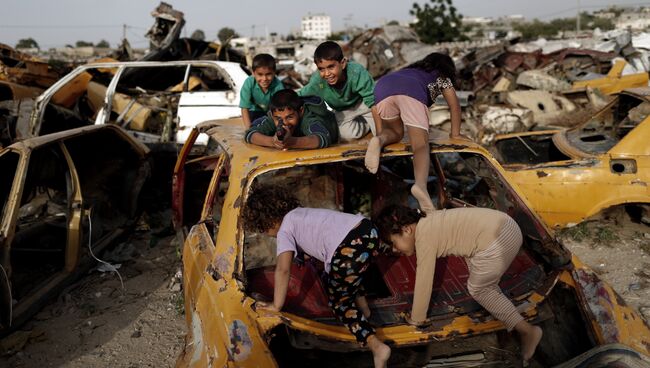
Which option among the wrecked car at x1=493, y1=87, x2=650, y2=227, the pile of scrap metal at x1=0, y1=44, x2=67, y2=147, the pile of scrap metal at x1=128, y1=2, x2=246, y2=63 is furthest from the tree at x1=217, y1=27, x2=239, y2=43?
the wrecked car at x1=493, y1=87, x2=650, y2=227

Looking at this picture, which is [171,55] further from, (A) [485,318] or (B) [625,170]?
(A) [485,318]

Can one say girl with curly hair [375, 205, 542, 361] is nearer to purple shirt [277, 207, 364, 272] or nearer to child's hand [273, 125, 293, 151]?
purple shirt [277, 207, 364, 272]

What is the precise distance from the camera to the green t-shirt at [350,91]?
4258 mm

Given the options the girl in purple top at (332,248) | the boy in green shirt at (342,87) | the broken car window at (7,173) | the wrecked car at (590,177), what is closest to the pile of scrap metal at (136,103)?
the broken car window at (7,173)

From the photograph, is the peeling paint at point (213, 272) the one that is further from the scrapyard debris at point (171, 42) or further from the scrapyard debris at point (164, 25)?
the scrapyard debris at point (164, 25)

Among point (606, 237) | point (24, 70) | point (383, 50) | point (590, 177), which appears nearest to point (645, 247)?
point (606, 237)

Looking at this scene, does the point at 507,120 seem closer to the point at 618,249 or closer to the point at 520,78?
the point at 520,78

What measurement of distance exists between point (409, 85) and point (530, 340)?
2027mm

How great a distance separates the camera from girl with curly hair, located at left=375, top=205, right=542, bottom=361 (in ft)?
8.61

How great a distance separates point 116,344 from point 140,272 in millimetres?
1296

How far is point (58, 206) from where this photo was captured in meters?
5.92

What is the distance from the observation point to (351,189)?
4414 millimetres

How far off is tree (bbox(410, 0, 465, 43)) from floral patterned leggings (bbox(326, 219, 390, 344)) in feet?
154

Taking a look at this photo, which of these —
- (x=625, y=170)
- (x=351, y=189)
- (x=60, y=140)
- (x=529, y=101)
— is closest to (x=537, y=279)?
(x=351, y=189)
